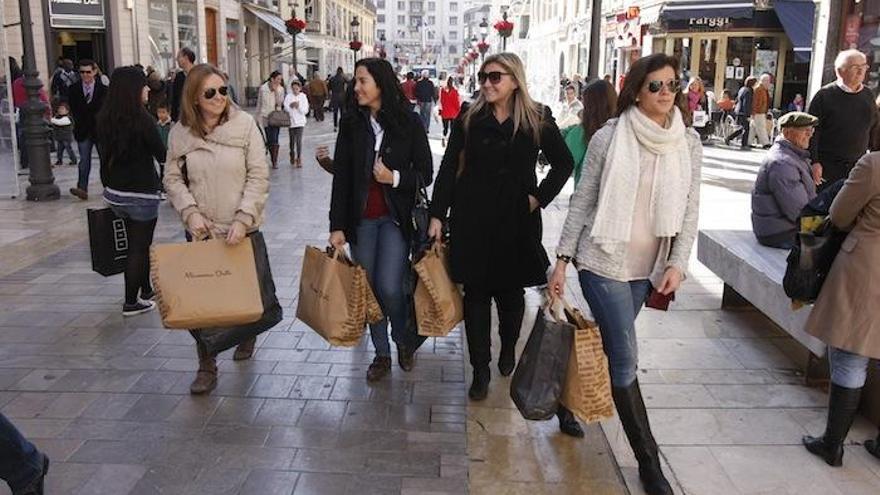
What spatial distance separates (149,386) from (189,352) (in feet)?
1.84

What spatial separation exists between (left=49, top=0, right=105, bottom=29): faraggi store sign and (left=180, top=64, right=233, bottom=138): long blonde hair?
17.1m

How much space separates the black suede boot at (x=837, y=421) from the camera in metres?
3.54

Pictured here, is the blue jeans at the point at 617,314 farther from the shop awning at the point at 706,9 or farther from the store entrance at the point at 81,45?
the shop awning at the point at 706,9

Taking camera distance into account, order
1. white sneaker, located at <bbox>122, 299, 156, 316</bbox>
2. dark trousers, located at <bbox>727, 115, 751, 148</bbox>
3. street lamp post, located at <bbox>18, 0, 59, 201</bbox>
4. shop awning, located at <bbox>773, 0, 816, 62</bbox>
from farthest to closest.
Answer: shop awning, located at <bbox>773, 0, 816, 62</bbox>
dark trousers, located at <bbox>727, 115, 751, 148</bbox>
street lamp post, located at <bbox>18, 0, 59, 201</bbox>
white sneaker, located at <bbox>122, 299, 156, 316</bbox>

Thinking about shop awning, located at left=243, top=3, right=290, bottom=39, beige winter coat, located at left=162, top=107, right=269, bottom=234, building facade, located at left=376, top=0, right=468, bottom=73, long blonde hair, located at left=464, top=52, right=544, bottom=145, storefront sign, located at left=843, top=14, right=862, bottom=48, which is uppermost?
building facade, located at left=376, top=0, right=468, bottom=73

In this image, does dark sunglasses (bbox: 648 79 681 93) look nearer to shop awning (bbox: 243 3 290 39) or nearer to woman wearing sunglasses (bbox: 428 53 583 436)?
woman wearing sunglasses (bbox: 428 53 583 436)

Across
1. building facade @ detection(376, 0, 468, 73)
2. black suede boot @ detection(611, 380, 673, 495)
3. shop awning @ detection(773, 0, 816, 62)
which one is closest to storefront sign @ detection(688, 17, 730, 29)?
shop awning @ detection(773, 0, 816, 62)

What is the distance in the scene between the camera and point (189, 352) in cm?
496

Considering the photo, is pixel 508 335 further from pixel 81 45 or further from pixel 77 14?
pixel 81 45

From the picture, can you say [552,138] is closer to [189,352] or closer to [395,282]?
[395,282]

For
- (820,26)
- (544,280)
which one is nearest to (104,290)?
(544,280)

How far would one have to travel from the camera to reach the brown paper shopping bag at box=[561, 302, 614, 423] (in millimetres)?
3299

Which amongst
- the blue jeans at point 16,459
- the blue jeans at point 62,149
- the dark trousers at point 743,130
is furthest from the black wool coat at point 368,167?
the dark trousers at point 743,130

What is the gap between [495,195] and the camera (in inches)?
156
